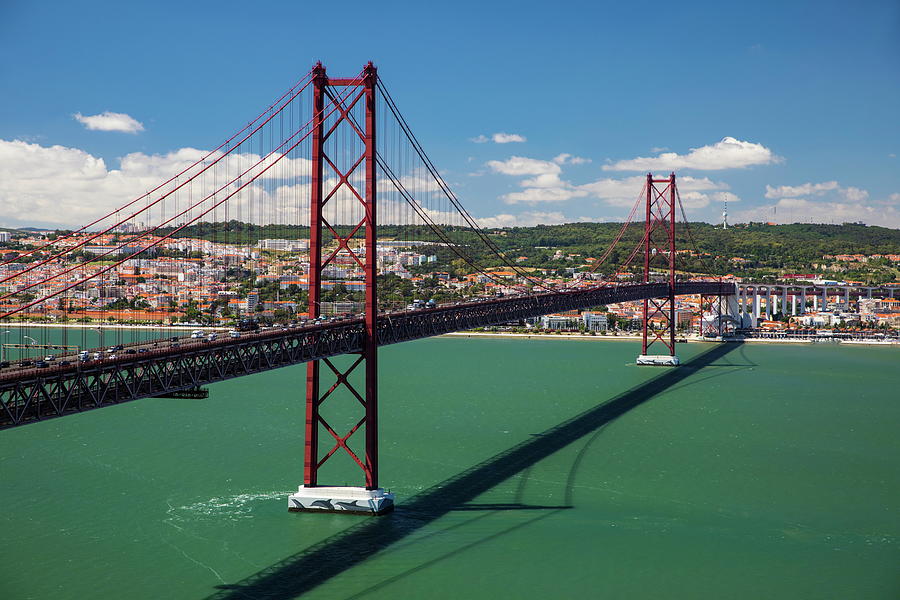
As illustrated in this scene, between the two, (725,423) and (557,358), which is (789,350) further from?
(725,423)

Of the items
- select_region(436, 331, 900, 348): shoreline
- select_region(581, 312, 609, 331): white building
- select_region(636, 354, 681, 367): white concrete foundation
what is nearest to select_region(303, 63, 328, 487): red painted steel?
select_region(636, 354, 681, 367): white concrete foundation

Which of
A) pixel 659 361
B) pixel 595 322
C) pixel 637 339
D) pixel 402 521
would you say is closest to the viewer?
pixel 402 521

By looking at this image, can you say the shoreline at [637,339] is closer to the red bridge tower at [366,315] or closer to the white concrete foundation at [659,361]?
the white concrete foundation at [659,361]

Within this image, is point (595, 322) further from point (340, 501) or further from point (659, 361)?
point (340, 501)

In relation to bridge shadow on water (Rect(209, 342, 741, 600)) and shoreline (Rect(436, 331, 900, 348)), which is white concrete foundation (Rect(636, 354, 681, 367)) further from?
bridge shadow on water (Rect(209, 342, 741, 600))

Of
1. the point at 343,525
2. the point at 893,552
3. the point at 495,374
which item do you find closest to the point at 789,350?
the point at 495,374

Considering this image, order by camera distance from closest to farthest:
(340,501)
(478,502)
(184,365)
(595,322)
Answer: (184,365), (340,501), (478,502), (595,322)

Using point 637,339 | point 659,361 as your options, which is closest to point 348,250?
point 659,361
